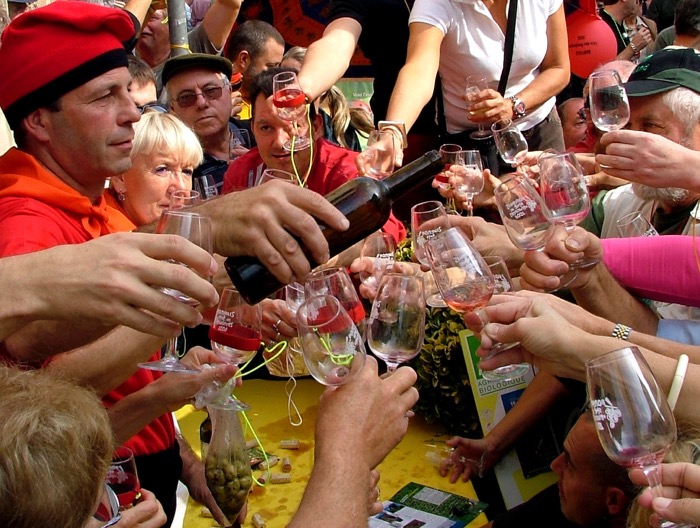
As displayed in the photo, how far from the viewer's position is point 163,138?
3762 millimetres

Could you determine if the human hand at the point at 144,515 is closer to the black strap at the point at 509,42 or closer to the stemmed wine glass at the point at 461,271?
the stemmed wine glass at the point at 461,271

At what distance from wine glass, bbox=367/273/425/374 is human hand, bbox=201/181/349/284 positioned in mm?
303

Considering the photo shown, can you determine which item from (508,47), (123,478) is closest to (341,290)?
(123,478)

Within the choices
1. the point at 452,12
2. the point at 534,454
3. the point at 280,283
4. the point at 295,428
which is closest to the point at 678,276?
Answer: the point at 534,454

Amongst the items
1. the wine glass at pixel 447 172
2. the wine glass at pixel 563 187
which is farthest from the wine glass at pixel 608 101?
the wine glass at pixel 447 172

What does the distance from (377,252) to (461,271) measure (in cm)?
93

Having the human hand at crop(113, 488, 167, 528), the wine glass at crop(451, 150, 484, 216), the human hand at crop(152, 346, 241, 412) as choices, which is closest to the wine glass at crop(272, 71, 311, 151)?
the wine glass at crop(451, 150, 484, 216)

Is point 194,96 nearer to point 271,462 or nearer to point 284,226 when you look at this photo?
point 271,462

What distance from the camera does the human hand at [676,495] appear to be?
4.64ft

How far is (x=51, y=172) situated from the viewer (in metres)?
2.64

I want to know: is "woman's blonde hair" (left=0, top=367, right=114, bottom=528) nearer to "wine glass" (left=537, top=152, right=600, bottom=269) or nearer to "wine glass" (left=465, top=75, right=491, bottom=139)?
"wine glass" (left=537, top=152, right=600, bottom=269)

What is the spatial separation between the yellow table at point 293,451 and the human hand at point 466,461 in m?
0.04

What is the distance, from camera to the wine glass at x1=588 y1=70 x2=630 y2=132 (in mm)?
2779

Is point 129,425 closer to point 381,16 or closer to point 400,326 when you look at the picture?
point 400,326
